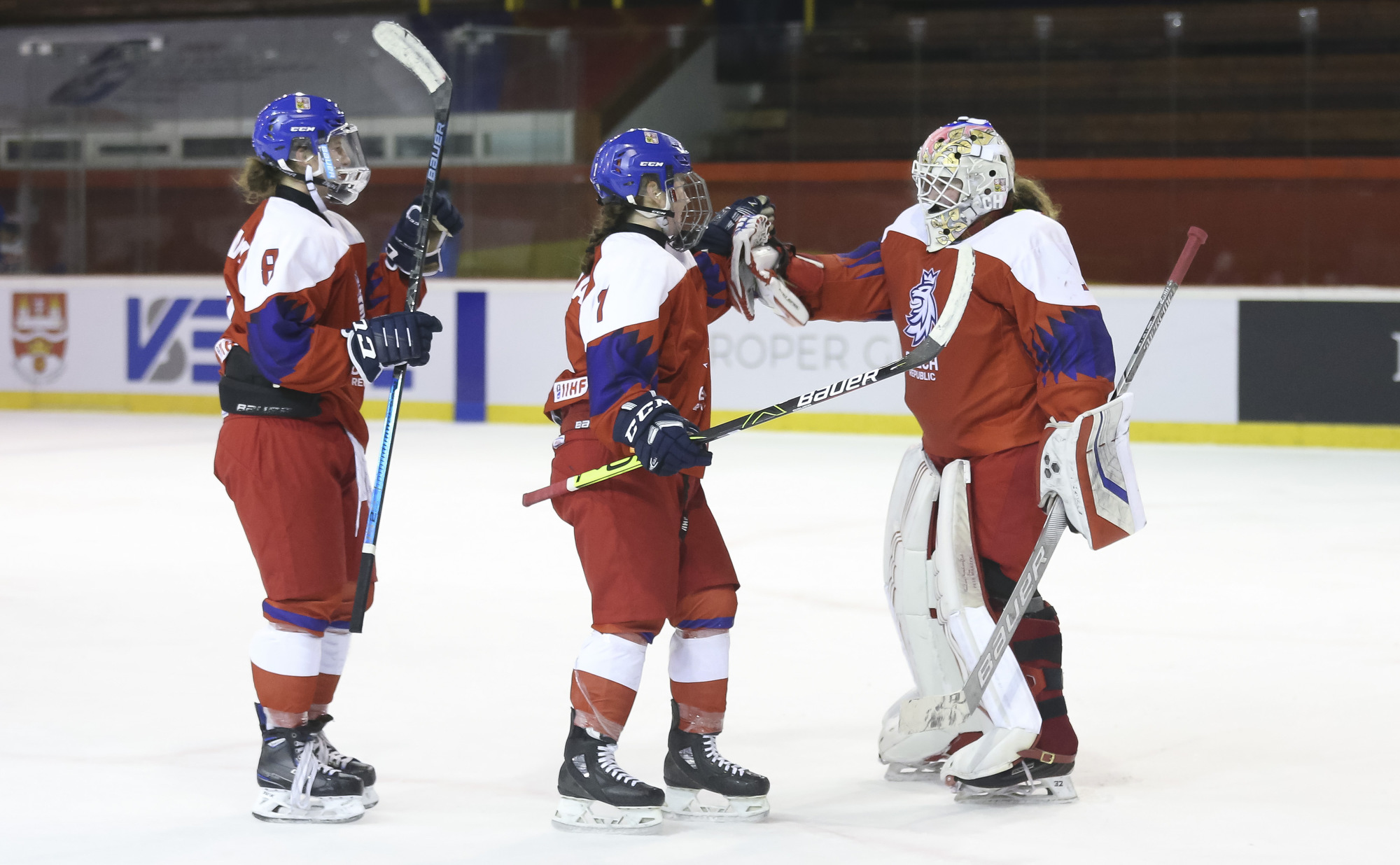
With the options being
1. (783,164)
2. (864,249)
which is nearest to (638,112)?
(783,164)

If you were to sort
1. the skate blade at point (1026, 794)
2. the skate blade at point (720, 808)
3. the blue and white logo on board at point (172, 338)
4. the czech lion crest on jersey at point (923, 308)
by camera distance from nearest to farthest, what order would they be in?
the skate blade at point (720, 808) < the skate blade at point (1026, 794) < the czech lion crest on jersey at point (923, 308) < the blue and white logo on board at point (172, 338)

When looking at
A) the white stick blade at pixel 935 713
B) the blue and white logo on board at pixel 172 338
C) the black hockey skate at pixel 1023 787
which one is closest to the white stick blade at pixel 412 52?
the white stick blade at pixel 935 713

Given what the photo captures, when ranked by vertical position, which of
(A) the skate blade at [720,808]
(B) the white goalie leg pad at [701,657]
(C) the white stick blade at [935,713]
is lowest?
(A) the skate blade at [720,808]

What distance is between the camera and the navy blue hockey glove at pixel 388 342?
8.69 feet

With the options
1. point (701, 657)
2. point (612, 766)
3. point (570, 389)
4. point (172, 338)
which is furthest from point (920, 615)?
point (172, 338)

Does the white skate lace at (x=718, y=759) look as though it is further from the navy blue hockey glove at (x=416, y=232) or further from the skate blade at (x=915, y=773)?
the navy blue hockey glove at (x=416, y=232)

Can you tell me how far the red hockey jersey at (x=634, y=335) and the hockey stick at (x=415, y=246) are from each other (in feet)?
0.91

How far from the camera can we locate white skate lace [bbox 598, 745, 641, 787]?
2.71 m

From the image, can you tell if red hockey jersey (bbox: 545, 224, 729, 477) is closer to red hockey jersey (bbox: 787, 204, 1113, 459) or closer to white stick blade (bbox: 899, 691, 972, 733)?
red hockey jersey (bbox: 787, 204, 1113, 459)

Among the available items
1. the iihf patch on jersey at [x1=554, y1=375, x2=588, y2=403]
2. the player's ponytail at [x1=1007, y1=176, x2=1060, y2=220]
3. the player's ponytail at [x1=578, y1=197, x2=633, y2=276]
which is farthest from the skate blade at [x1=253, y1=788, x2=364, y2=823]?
the player's ponytail at [x1=1007, y1=176, x2=1060, y2=220]

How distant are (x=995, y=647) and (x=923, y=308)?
2.06ft

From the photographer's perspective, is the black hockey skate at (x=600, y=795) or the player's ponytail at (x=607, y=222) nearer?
the black hockey skate at (x=600, y=795)

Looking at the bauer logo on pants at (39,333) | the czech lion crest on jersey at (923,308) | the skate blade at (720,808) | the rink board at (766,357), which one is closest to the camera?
the skate blade at (720,808)

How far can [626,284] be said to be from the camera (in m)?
2.66
